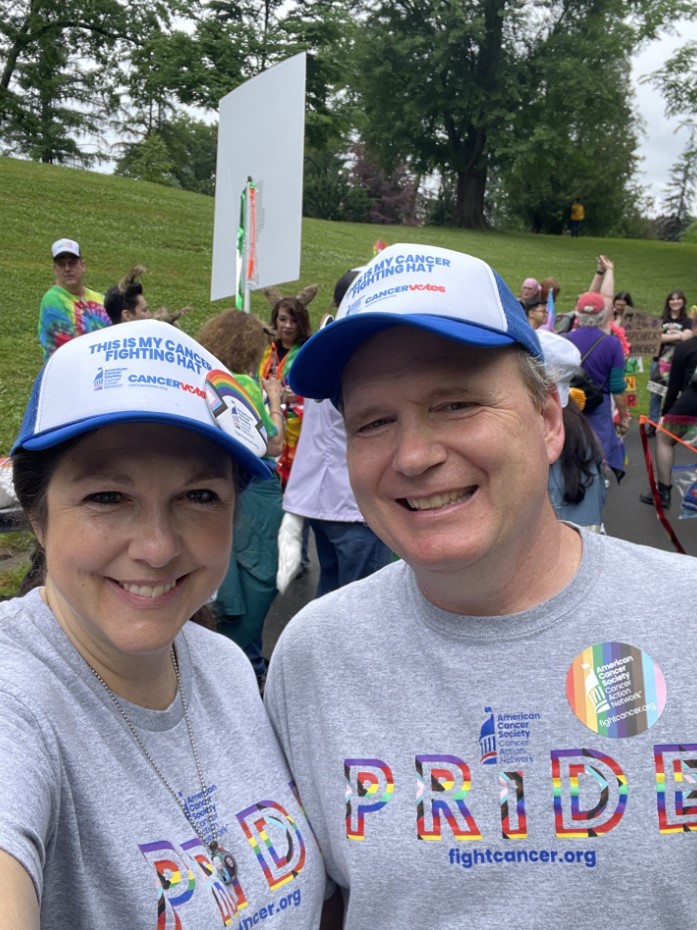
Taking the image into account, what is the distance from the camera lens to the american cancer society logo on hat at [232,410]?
1516 millimetres

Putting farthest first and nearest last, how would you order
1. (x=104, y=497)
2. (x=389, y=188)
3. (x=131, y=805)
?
(x=389, y=188) < (x=104, y=497) < (x=131, y=805)

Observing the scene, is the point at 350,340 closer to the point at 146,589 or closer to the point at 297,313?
the point at 146,589

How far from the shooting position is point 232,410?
1557 mm

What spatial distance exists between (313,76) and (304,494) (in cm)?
3526

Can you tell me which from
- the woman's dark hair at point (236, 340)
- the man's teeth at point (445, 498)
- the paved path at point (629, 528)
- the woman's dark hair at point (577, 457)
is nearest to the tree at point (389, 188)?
Result: the paved path at point (629, 528)

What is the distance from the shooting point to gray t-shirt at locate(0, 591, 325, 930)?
1.26 metres

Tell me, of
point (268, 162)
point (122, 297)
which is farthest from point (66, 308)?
point (268, 162)

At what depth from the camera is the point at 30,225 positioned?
1747 cm

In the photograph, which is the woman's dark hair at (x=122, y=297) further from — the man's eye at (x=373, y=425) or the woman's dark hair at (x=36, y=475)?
the man's eye at (x=373, y=425)

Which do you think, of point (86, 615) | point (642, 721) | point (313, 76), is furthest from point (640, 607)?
point (313, 76)

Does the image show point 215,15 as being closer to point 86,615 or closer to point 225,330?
point 225,330

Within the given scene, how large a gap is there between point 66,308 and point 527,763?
696cm

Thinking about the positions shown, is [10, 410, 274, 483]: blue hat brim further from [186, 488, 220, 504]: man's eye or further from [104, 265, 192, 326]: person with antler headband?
[104, 265, 192, 326]: person with antler headband

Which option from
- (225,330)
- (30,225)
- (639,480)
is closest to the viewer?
(225,330)
